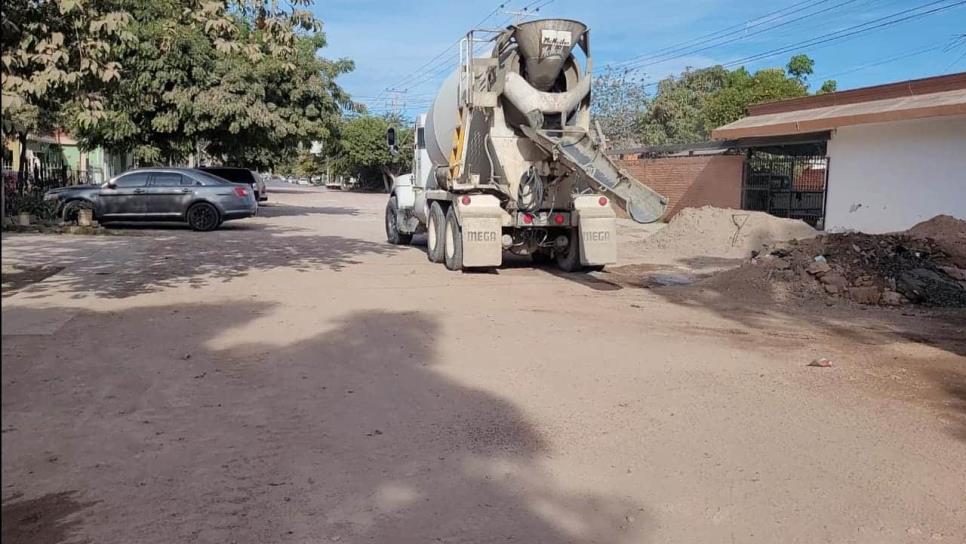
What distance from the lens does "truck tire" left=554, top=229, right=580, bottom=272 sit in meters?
13.4

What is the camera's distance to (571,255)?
13.6 meters

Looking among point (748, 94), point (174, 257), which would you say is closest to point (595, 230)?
point (174, 257)

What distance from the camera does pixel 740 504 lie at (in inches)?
166

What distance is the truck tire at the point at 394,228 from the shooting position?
18203 millimetres

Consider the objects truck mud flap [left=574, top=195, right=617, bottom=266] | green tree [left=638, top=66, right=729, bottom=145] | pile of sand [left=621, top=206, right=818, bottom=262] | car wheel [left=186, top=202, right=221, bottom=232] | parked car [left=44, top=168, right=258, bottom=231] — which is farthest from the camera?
green tree [left=638, top=66, right=729, bottom=145]

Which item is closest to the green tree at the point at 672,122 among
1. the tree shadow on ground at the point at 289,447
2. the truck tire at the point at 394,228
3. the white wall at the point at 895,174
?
the white wall at the point at 895,174

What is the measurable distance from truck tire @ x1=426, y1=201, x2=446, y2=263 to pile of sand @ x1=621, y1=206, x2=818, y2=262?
5233 mm

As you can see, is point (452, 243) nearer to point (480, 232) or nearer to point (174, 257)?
point (480, 232)

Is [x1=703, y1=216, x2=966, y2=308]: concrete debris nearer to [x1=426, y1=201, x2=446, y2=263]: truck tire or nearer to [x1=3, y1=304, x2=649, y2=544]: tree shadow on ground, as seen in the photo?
[x1=426, y1=201, x2=446, y2=263]: truck tire

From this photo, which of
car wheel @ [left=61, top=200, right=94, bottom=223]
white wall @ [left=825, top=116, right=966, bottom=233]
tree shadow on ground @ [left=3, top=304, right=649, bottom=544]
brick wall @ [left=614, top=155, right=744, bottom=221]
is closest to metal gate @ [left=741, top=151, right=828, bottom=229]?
brick wall @ [left=614, top=155, right=744, bottom=221]

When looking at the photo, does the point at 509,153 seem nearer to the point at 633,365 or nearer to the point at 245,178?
the point at 633,365

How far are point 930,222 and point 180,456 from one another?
1406 centimetres

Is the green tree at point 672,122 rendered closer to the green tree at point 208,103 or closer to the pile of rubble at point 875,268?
the green tree at point 208,103

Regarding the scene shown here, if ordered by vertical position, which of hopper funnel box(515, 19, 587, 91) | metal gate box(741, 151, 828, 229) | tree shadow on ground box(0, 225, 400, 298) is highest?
hopper funnel box(515, 19, 587, 91)
